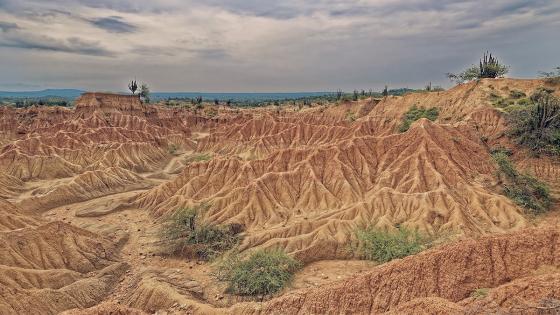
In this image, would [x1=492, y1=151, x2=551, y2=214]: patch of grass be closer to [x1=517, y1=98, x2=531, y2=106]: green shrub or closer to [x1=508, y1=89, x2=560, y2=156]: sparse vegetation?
[x1=508, y1=89, x2=560, y2=156]: sparse vegetation

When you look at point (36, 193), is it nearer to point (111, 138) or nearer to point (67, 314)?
point (111, 138)

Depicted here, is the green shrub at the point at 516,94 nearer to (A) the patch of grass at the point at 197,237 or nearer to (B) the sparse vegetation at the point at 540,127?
(B) the sparse vegetation at the point at 540,127

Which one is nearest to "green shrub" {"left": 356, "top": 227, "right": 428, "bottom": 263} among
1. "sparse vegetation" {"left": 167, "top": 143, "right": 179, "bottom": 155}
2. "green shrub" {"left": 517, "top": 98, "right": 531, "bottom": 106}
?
"green shrub" {"left": 517, "top": 98, "right": 531, "bottom": 106}

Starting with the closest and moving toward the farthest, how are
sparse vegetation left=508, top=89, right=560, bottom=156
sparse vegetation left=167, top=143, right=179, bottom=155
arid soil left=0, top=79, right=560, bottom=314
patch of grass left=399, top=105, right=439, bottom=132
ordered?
arid soil left=0, top=79, right=560, bottom=314
sparse vegetation left=508, top=89, right=560, bottom=156
patch of grass left=399, top=105, right=439, bottom=132
sparse vegetation left=167, top=143, right=179, bottom=155

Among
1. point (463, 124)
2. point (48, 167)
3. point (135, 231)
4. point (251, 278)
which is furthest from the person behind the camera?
point (48, 167)

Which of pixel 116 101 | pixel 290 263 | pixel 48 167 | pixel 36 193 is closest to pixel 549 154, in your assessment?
pixel 290 263

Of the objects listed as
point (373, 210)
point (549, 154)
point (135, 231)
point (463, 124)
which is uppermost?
point (463, 124)

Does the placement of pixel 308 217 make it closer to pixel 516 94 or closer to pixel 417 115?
pixel 417 115

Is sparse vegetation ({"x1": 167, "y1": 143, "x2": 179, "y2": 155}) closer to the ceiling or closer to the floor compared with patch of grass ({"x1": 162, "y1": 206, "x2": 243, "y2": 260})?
closer to the ceiling
